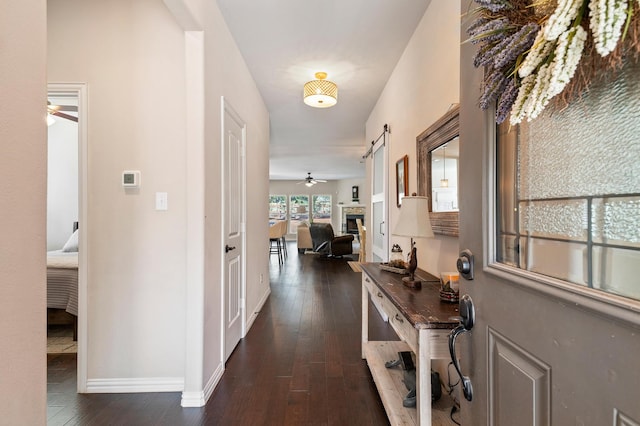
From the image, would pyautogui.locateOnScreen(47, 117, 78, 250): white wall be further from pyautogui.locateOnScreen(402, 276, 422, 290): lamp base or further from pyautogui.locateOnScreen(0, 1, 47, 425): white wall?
pyautogui.locateOnScreen(402, 276, 422, 290): lamp base

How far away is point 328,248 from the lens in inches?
319

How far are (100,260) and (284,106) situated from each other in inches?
122

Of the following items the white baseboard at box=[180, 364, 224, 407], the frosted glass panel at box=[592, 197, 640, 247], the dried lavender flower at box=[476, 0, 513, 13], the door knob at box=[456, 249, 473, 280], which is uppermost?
the dried lavender flower at box=[476, 0, 513, 13]

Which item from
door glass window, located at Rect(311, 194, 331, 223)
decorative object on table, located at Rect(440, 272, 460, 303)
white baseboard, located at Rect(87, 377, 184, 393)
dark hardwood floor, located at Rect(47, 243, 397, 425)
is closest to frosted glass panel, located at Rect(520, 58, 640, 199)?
decorative object on table, located at Rect(440, 272, 460, 303)

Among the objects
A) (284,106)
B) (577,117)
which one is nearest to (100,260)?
(577,117)

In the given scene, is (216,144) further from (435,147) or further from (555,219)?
(555,219)

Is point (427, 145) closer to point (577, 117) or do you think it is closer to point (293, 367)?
point (577, 117)

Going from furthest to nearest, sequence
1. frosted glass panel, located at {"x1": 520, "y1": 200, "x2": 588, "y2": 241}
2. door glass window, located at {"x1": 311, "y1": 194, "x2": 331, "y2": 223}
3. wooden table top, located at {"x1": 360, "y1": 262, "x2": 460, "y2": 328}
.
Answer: door glass window, located at {"x1": 311, "y1": 194, "x2": 331, "y2": 223}
wooden table top, located at {"x1": 360, "y1": 262, "x2": 460, "y2": 328}
frosted glass panel, located at {"x1": 520, "y1": 200, "x2": 588, "y2": 241}

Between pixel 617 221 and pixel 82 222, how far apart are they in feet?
8.61

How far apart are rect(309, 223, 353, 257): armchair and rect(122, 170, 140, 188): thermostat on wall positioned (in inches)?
240

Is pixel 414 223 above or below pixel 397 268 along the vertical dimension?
above

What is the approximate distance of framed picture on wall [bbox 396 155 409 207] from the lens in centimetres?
265

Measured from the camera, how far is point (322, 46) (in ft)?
9.18

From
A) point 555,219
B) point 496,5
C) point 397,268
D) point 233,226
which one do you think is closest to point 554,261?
point 555,219
